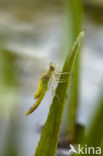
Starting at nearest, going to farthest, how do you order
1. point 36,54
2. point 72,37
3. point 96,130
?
point 96,130 < point 72,37 < point 36,54

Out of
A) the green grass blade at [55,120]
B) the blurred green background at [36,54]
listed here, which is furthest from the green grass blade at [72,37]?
the green grass blade at [55,120]

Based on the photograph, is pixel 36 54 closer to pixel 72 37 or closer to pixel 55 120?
pixel 72 37

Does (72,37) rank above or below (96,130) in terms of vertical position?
above

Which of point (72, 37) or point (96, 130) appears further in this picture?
point (72, 37)

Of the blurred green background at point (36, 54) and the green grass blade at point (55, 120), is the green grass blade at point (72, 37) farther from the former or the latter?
the green grass blade at point (55, 120)

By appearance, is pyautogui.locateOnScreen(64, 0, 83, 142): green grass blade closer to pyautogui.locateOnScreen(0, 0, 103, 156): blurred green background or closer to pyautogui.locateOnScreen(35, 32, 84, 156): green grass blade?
pyautogui.locateOnScreen(0, 0, 103, 156): blurred green background

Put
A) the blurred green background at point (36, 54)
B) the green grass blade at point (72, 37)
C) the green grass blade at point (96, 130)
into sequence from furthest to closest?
1. the green grass blade at point (72, 37)
2. the blurred green background at point (36, 54)
3. the green grass blade at point (96, 130)

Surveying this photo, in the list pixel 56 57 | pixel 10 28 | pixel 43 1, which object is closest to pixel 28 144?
pixel 56 57

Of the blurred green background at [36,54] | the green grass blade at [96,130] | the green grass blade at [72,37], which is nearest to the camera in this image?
the green grass blade at [96,130]

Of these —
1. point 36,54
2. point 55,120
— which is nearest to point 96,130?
point 55,120

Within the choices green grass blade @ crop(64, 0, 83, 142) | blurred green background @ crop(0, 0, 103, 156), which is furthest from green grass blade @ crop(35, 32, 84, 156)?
green grass blade @ crop(64, 0, 83, 142)
